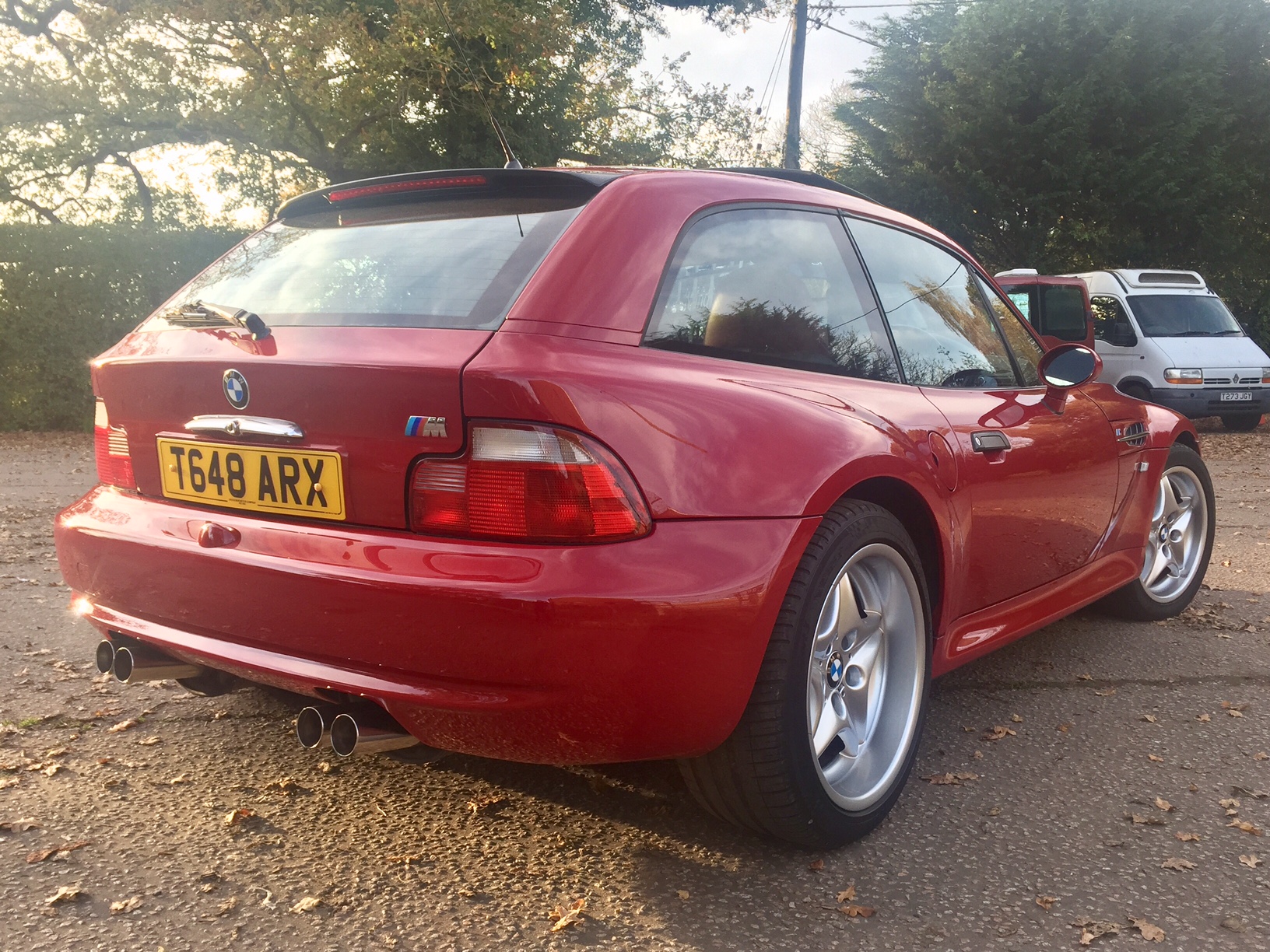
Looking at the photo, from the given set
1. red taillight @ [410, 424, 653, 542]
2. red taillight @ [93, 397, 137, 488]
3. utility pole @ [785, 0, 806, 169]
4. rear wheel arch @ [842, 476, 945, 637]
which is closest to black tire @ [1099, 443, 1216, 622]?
rear wheel arch @ [842, 476, 945, 637]

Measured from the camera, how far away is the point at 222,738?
3.09 metres

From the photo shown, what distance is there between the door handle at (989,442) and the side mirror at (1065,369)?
0.46m

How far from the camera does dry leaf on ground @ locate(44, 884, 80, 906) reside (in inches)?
86.4

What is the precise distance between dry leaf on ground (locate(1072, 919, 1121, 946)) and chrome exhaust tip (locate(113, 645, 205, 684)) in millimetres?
1950

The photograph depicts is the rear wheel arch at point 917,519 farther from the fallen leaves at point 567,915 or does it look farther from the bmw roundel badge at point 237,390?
the bmw roundel badge at point 237,390

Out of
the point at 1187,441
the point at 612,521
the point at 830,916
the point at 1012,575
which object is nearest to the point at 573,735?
the point at 612,521

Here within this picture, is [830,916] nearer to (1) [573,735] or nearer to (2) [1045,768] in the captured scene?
(1) [573,735]

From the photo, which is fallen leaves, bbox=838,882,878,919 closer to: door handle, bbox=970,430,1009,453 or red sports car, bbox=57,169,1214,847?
red sports car, bbox=57,169,1214,847

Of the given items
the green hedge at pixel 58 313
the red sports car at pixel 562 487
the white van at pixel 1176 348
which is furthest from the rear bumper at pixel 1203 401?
the green hedge at pixel 58 313

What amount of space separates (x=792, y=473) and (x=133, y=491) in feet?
5.05

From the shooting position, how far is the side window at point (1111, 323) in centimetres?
1330

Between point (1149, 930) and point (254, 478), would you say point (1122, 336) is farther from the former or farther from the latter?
point (254, 478)

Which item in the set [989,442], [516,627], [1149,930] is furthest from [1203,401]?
[516,627]

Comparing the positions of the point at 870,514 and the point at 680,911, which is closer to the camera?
the point at 680,911
